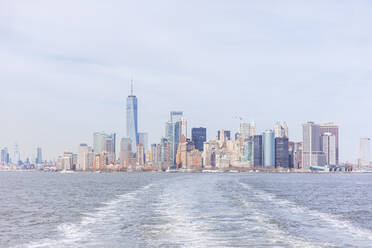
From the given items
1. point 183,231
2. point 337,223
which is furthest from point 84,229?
point 337,223

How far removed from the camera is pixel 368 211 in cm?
5534

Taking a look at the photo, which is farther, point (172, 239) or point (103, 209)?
point (103, 209)

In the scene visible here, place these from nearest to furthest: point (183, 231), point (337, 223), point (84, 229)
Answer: point (183, 231) → point (84, 229) → point (337, 223)

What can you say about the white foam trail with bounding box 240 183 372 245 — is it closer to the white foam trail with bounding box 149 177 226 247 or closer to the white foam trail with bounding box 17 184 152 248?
the white foam trail with bounding box 149 177 226 247

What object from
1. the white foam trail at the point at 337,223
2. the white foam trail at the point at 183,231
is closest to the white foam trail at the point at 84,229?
the white foam trail at the point at 183,231

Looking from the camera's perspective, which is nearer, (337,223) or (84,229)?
(84,229)

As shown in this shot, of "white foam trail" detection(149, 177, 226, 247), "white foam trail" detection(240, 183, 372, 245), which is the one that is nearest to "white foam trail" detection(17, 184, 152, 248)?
"white foam trail" detection(149, 177, 226, 247)

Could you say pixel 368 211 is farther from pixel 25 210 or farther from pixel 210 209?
pixel 25 210

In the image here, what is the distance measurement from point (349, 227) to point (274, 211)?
12.0 metres

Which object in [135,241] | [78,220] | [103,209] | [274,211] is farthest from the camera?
[103,209]

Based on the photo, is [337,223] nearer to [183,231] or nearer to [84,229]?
[183,231]

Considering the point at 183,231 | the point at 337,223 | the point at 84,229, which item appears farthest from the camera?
the point at 337,223

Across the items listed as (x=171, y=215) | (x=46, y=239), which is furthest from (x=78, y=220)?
(x=46, y=239)

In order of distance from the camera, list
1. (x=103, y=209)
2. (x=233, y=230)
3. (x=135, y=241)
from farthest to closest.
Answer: (x=103, y=209) → (x=233, y=230) → (x=135, y=241)
